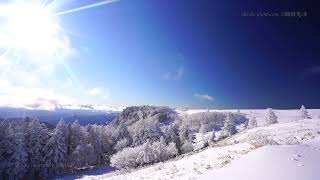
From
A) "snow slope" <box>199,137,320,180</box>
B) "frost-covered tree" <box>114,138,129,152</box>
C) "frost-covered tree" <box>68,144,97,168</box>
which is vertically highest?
"snow slope" <box>199,137,320,180</box>

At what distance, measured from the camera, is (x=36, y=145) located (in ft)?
261

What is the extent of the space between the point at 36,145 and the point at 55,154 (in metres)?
5.05

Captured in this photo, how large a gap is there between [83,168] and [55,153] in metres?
14.0

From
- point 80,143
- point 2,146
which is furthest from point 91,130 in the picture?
point 2,146

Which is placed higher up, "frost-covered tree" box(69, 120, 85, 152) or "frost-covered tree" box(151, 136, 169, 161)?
"frost-covered tree" box(69, 120, 85, 152)

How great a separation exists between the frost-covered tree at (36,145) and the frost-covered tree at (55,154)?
1.27 meters

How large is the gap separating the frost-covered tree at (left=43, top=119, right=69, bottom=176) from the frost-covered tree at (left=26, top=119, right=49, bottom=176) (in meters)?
1.27

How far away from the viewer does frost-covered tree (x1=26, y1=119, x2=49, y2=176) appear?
78.8 meters

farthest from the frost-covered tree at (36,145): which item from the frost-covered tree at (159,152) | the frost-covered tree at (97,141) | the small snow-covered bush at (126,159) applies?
the frost-covered tree at (159,152)

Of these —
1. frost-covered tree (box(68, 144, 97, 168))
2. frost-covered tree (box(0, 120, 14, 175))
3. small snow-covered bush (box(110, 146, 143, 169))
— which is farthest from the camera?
frost-covered tree (box(68, 144, 97, 168))

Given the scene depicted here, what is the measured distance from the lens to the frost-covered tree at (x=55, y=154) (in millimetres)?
80331

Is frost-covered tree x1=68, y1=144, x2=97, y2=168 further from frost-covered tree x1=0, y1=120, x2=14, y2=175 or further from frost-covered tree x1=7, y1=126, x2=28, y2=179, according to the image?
frost-covered tree x1=0, y1=120, x2=14, y2=175

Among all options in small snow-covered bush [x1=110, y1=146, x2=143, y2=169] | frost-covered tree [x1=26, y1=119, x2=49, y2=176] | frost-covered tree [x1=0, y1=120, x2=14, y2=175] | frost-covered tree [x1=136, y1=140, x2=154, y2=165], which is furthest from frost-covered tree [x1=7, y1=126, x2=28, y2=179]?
frost-covered tree [x1=136, y1=140, x2=154, y2=165]

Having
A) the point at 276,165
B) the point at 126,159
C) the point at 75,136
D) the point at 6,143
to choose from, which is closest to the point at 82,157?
the point at 75,136
